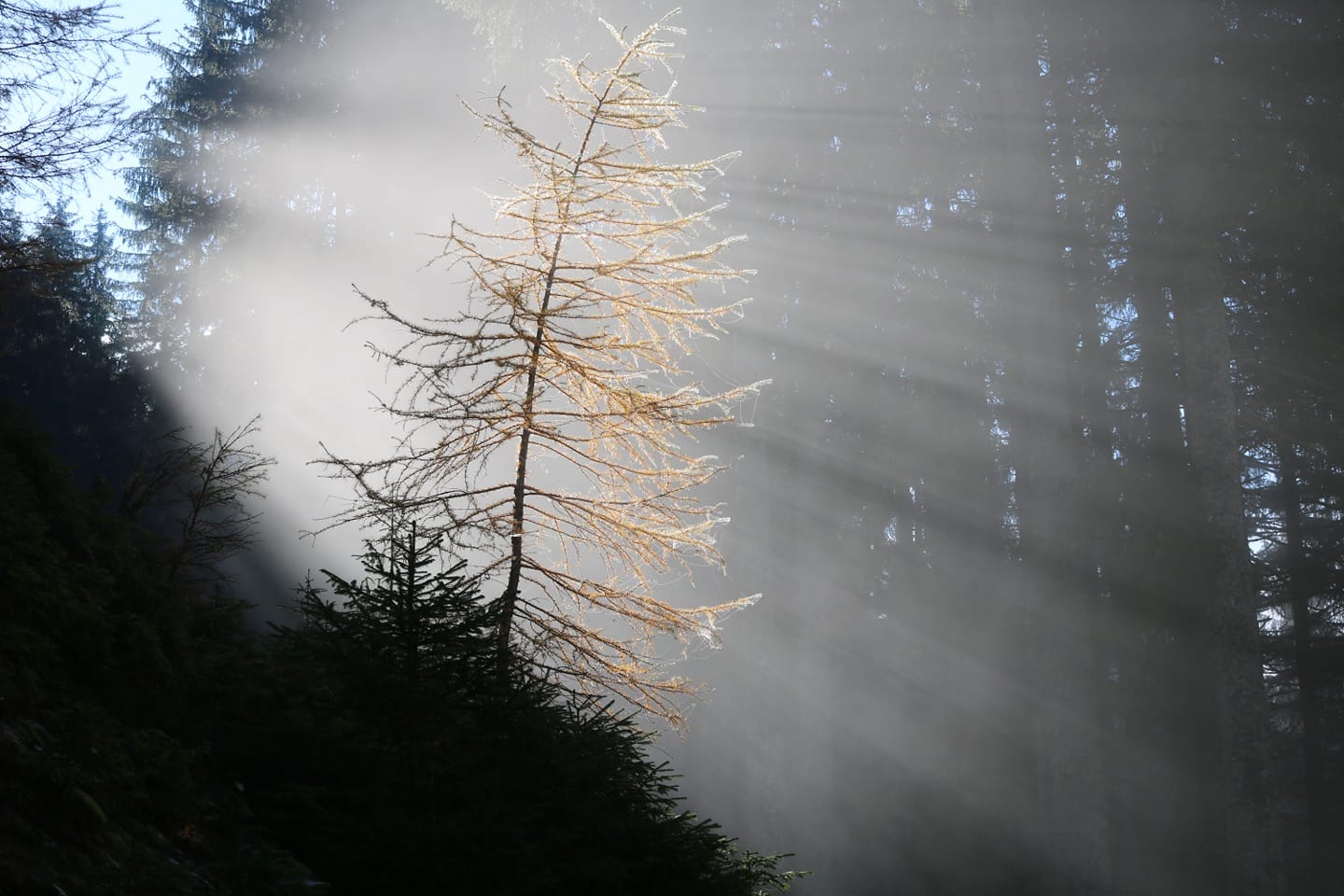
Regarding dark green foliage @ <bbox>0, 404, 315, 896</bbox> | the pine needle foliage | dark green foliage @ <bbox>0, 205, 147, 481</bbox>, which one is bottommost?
dark green foliage @ <bbox>0, 404, 315, 896</bbox>

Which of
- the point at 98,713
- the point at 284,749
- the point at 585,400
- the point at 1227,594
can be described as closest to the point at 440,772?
the point at 284,749

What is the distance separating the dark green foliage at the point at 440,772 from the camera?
341 cm

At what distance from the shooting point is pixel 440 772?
3523mm

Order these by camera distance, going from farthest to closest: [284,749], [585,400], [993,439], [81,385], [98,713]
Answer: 1. [81,385]
2. [993,439]
3. [585,400]
4. [284,749]
5. [98,713]

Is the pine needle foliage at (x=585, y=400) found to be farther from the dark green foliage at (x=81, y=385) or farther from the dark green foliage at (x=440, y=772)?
the dark green foliage at (x=81, y=385)

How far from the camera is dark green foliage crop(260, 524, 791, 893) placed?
341 cm

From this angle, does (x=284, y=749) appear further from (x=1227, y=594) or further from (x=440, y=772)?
(x=1227, y=594)

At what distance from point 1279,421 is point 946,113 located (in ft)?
30.0

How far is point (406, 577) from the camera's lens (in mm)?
4266

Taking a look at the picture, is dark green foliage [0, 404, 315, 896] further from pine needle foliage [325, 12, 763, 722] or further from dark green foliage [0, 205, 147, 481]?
dark green foliage [0, 205, 147, 481]

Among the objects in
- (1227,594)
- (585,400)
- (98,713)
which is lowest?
(98,713)

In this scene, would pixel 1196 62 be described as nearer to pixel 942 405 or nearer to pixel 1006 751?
pixel 942 405

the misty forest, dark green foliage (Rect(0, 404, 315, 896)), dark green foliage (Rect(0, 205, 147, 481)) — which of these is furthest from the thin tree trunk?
dark green foliage (Rect(0, 205, 147, 481))

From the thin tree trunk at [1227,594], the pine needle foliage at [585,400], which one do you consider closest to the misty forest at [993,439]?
the thin tree trunk at [1227,594]
